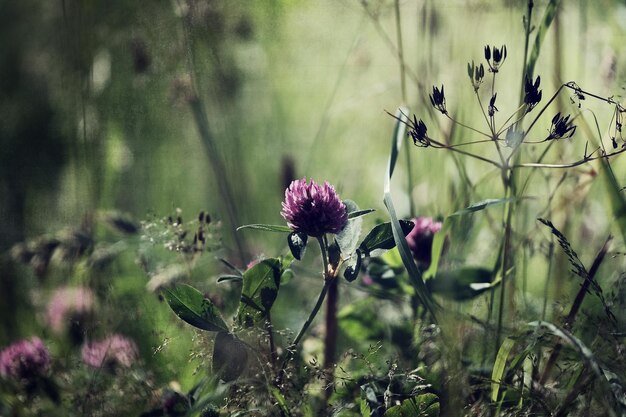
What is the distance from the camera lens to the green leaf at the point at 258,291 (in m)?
0.81

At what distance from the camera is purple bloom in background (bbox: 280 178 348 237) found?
80 cm

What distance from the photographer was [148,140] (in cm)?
133

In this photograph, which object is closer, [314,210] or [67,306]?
[314,210]

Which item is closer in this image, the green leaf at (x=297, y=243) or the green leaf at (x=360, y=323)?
the green leaf at (x=297, y=243)

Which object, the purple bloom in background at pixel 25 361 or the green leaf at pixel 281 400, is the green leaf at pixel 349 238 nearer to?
the green leaf at pixel 281 400

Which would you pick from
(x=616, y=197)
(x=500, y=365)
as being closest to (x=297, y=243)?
(x=500, y=365)

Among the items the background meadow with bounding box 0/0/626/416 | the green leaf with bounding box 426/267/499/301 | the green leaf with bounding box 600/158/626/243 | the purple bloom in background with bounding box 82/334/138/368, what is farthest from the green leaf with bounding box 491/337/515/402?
the purple bloom in background with bounding box 82/334/138/368

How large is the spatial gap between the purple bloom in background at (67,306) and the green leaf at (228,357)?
1.08ft

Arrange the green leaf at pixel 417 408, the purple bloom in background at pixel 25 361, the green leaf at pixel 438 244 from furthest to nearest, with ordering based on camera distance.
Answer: the purple bloom in background at pixel 25 361 < the green leaf at pixel 438 244 < the green leaf at pixel 417 408

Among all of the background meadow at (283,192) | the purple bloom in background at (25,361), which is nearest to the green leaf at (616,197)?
the background meadow at (283,192)

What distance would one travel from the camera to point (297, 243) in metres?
0.80

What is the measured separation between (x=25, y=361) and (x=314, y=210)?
480 mm

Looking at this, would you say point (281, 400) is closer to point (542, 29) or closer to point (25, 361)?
point (25, 361)

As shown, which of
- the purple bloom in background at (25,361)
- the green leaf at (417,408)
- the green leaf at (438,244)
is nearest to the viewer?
the green leaf at (417,408)
